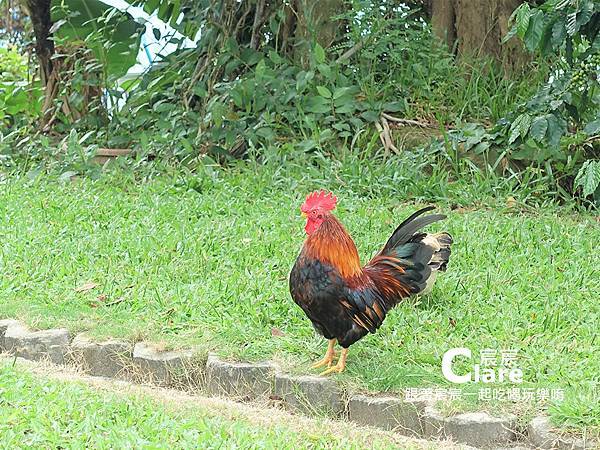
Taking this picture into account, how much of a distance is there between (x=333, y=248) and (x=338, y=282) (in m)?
0.15

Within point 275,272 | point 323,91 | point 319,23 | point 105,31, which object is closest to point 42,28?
point 105,31

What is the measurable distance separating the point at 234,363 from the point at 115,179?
398 cm

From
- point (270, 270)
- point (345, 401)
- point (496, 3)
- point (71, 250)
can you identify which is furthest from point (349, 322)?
point (496, 3)

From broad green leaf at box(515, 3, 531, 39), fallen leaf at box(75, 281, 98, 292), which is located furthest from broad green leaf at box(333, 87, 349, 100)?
fallen leaf at box(75, 281, 98, 292)

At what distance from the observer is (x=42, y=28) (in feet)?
33.1

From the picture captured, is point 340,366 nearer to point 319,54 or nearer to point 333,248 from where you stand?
point 333,248

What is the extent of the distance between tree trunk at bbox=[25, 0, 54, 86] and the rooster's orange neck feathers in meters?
6.57

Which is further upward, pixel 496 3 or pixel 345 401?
pixel 496 3

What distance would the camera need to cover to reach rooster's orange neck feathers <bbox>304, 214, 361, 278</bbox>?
428 cm

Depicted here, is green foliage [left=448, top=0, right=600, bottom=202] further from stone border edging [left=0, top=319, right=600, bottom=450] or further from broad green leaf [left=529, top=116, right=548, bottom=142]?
stone border edging [left=0, top=319, right=600, bottom=450]

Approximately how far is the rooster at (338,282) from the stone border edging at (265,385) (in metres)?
0.17

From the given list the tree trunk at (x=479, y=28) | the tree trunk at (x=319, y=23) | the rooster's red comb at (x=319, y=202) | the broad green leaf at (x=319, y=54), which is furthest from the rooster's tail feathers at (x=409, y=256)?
the tree trunk at (x=319, y=23)

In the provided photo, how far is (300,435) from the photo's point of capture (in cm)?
398

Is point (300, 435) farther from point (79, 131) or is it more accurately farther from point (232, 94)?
point (79, 131)
